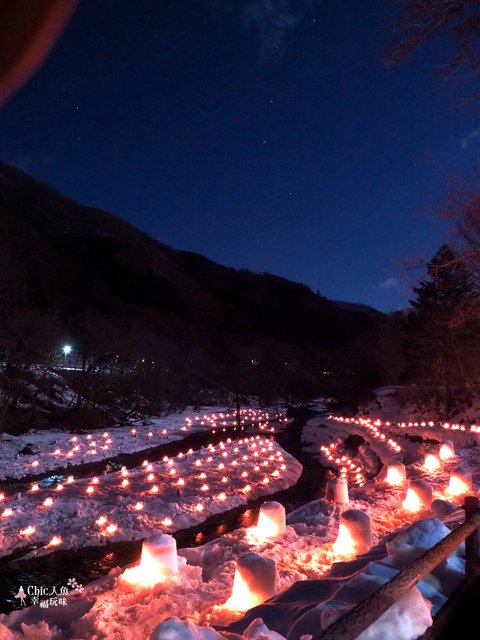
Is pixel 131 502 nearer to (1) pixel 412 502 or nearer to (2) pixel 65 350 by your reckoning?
(1) pixel 412 502

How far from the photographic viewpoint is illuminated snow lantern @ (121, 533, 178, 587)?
4672 millimetres

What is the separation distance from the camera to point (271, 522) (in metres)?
6.23

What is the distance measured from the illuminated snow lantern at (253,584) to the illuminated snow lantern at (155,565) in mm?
826

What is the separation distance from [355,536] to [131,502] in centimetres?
689

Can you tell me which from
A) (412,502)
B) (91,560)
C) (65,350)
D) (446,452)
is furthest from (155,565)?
(65,350)

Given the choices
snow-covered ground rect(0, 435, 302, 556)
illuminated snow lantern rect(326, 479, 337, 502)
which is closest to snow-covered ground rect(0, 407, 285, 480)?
snow-covered ground rect(0, 435, 302, 556)

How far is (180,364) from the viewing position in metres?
40.4

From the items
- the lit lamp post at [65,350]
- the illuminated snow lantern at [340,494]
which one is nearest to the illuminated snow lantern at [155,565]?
→ the illuminated snow lantern at [340,494]

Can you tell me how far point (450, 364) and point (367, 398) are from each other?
9.40m

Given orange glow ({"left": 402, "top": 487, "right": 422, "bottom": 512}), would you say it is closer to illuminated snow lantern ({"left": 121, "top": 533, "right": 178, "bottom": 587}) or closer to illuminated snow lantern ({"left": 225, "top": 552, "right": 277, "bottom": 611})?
illuminated snow lantern ({"left": 225, "top": 552, "right": 277, "bottom": 611})

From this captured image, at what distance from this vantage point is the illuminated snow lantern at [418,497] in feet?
23.9

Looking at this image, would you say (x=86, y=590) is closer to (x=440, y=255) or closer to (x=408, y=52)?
(x=408, y=52)

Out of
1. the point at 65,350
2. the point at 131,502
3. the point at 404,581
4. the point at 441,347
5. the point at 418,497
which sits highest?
the point at 65,350

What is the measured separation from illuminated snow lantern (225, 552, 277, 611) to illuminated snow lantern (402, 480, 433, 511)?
399 cm
